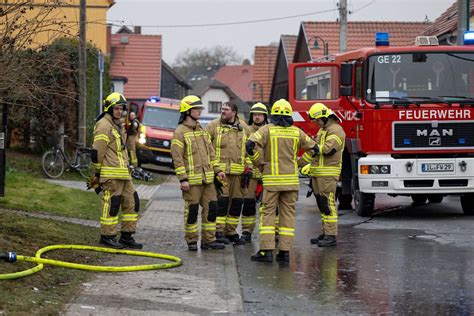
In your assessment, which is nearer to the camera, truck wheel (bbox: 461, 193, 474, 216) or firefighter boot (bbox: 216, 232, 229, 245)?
firefighter boot (bbox: 216, 232, 229, 245)

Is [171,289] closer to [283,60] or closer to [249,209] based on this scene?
[249,209]

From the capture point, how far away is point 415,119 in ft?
51.5

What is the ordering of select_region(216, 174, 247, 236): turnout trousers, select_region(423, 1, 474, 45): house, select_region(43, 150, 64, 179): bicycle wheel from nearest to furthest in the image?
select_region(216, 174, 247, 236): turnout trousers, select_region(43, 150, 64, 179): bicycle wheel, select_region(423, 1, 474, 45): house

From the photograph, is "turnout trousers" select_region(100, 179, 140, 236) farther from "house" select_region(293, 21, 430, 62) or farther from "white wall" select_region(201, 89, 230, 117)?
"white wall" select_region(201, 89, 230, 117)

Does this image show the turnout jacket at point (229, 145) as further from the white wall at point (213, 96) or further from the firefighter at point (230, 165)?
the white wall at point (213, 96)

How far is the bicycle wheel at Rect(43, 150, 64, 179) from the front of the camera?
22.4m

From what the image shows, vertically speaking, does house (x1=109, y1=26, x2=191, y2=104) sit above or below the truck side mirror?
above

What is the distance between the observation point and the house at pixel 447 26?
2958 centimetres

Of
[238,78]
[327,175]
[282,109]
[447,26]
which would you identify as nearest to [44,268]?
[282,109]

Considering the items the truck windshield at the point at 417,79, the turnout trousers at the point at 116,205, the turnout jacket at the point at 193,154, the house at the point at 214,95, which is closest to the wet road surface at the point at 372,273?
the turnout jacket at the point at 193,154

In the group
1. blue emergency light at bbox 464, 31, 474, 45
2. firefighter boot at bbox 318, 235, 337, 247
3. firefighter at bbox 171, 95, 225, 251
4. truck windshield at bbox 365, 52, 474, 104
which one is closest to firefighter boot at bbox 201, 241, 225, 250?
firefighter at bbox 171, 95, 225, 251

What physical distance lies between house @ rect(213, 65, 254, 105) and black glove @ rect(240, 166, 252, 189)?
4381 inches

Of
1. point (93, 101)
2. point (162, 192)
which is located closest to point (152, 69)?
point (93, 101)

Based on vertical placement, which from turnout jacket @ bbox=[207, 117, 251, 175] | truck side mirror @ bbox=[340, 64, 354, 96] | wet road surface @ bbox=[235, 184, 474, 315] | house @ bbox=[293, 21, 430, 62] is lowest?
wet road surface @ bbox=[235, 184, 474, 315]
